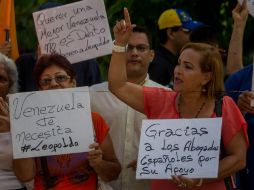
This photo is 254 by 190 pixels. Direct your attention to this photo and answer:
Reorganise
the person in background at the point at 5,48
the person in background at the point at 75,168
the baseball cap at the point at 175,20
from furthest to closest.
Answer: the baseball cap at the point at 175,20 < the person in background at the point at 5,48 < the person in background at the point at 75,168

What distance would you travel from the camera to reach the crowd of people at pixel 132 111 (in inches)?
191

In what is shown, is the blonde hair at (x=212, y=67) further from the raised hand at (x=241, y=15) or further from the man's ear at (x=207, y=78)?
the raised hand at (x=241, y=15)

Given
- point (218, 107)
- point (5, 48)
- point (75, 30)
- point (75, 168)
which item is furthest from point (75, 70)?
point (218, 107)

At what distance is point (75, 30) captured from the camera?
6.10 metres

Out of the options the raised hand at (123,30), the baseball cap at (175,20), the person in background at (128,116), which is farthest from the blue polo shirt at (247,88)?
the baseball cap at (175,20)

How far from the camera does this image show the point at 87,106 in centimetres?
507

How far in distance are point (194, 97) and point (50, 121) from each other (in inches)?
33.9

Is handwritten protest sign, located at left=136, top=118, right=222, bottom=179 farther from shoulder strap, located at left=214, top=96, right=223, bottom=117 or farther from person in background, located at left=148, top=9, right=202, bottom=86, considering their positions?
person in background, located at left=148, top=9, right=202, bottom=86

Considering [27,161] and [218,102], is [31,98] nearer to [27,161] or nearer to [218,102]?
[27,161]

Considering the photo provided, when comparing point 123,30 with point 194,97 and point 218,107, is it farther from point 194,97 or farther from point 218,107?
point 218,107

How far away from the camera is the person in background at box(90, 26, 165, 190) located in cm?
550

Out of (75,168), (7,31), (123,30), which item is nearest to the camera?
(123,30)

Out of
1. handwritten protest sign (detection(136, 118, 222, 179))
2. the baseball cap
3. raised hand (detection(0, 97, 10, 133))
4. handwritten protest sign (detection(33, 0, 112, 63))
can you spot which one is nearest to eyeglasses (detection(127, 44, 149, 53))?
handwritten protest sign (detection(33, 0, 112, 63))

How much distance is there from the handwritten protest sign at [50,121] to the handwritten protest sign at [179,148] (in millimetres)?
417
